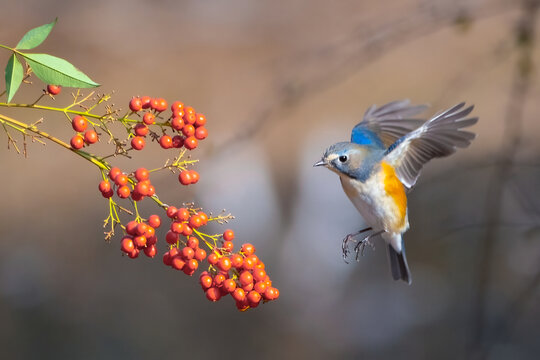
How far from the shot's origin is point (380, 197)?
8.41 ft

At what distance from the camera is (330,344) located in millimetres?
5934

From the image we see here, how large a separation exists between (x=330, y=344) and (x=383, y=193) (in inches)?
141

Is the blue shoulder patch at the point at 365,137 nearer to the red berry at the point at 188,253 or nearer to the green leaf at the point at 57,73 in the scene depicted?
the red berry at the point at 188,253

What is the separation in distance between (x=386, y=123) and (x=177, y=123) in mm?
1535

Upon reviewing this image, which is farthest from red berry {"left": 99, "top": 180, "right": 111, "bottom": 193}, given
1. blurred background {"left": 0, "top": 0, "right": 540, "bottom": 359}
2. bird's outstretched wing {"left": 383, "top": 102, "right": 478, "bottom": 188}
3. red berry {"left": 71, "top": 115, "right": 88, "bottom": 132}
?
blurred background {"left": 0, "top": 0, "right": 540, "bottom": 359}

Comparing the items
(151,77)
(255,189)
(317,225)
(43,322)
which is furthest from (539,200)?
(151,77)

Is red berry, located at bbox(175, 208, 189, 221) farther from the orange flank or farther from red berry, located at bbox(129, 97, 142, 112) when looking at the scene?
the orange flank

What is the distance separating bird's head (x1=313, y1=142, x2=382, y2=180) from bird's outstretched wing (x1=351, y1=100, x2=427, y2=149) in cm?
37

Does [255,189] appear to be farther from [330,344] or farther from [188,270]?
[188,270]

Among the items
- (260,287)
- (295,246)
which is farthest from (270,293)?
(295,246)

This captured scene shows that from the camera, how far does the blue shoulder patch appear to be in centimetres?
285

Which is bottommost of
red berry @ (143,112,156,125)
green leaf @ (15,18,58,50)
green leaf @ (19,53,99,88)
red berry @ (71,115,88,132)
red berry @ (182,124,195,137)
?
red berry @ (182,124,195,137)

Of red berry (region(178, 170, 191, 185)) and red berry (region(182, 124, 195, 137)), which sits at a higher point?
red berry (region(182, 124, 195, 137))

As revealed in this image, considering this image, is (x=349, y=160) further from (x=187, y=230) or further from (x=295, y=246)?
(x=295, y=246)
